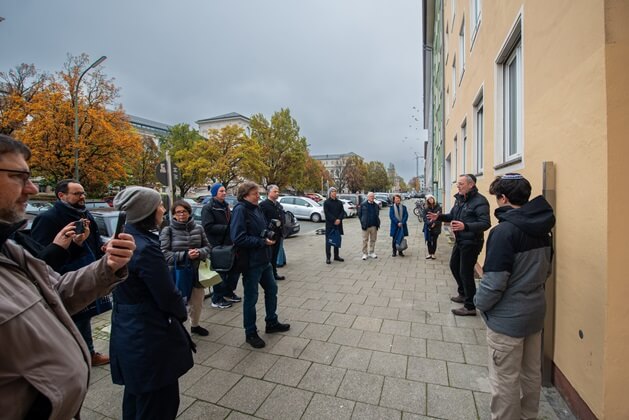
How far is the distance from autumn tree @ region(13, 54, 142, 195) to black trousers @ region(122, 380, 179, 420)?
1960 cm

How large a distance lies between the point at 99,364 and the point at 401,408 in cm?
322

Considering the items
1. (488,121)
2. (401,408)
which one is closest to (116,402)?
(401,408)

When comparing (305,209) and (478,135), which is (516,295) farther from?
(305,209)

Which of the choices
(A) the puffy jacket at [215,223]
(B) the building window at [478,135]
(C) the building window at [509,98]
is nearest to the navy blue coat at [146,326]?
(A) the puffy jacket at [215,223]

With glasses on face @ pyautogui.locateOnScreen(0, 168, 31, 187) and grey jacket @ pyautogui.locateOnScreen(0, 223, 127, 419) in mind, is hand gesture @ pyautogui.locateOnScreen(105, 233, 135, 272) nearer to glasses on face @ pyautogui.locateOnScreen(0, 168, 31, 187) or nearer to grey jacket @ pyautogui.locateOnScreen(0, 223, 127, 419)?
grey jacket @ pyautogui.locateOnScreen(0, 223, 127, 419)

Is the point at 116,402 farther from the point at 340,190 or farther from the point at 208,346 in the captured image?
the point at 340,190

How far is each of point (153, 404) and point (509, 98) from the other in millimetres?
6132

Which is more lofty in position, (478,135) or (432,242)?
(478,135)

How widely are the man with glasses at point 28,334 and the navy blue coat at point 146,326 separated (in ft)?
2.53

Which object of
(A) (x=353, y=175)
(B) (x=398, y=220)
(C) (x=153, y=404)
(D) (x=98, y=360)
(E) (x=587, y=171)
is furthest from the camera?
(A) (x=353, y=175)

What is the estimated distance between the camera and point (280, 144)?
143 feet

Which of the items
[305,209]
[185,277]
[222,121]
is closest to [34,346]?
[185,277]

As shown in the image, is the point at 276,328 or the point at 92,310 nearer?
the point at 92,310

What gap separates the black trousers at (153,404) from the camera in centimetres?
203
